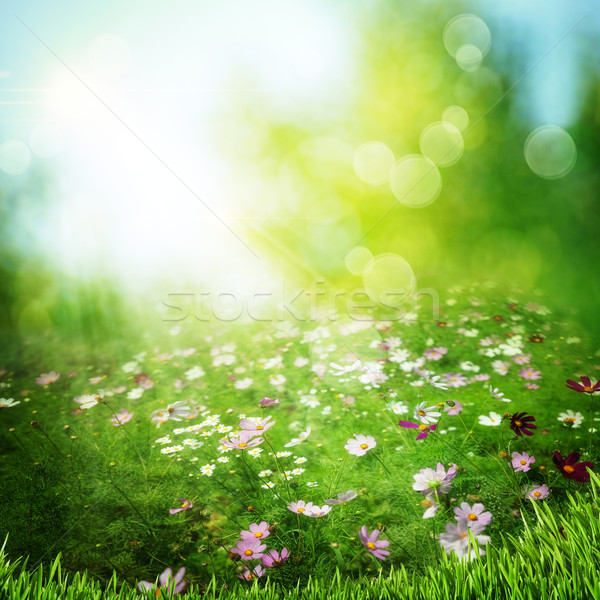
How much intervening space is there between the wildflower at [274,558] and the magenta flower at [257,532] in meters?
0.07

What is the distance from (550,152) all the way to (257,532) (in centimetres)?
Result: 449

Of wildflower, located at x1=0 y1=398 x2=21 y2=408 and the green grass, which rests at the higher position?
the green grass

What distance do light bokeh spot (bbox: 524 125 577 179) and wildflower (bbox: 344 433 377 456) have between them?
3.71 metres

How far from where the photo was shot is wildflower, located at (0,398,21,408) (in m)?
2.34

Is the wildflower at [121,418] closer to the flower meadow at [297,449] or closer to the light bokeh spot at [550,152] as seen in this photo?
the flower meadow at [297,449]

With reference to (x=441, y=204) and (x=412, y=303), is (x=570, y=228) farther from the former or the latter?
(x=412, y=303)

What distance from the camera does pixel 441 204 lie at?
432cm

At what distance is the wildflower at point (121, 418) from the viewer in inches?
82.8

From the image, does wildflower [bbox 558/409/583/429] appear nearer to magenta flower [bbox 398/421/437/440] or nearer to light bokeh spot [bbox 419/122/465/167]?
magenta flower [bbox 398/421/437/440]

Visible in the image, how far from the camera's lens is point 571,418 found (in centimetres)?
174

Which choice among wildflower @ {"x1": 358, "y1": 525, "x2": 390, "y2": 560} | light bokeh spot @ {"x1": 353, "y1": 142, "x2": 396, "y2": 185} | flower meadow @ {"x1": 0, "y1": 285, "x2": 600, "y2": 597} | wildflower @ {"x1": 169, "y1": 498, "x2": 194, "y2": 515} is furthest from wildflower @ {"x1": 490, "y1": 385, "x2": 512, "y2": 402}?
light bokeh spot @ {"x1": 353, "y1": 142, "x2": 396, "y2": 185}

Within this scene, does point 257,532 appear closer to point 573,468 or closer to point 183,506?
point 183,506

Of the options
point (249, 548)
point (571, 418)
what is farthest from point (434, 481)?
point (571, 418)

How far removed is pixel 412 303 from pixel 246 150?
2.64 m
